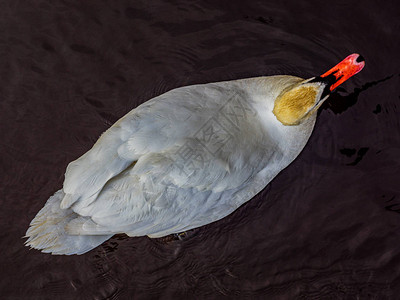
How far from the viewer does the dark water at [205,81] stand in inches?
109

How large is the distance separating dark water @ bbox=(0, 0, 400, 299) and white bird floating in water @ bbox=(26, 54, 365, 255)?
482 mm

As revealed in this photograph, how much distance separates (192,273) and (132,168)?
90 centimetres

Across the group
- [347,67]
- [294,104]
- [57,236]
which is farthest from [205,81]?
[57,236]

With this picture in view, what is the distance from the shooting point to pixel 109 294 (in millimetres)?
2742

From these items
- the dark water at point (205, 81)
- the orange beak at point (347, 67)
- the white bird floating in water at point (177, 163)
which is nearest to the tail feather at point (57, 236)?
the white bird floating in water at point (177, 163)

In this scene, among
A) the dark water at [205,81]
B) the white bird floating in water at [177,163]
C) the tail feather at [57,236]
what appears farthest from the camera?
the dark water at [205,81]

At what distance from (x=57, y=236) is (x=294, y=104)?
1.23 metres

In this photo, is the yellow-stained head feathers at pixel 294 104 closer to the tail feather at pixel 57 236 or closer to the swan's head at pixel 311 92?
the swan's head at pixel 311 92

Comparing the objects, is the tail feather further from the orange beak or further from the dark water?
the orange beak

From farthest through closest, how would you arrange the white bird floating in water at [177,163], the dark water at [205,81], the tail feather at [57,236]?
1. the dark water at [205,81]
2. the tail feather at [57,236]
3. the white bird floating in water at [177,163]

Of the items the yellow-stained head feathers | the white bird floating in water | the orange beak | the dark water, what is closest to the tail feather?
the white bird floating in water

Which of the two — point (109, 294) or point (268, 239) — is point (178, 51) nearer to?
point (268, 239)

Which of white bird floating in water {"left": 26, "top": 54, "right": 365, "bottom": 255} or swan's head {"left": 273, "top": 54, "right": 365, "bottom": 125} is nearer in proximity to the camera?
white bird floating in water {"left": 26, "top": 54, "right": 365, "bottom": 255}

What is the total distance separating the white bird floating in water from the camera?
2109mm
